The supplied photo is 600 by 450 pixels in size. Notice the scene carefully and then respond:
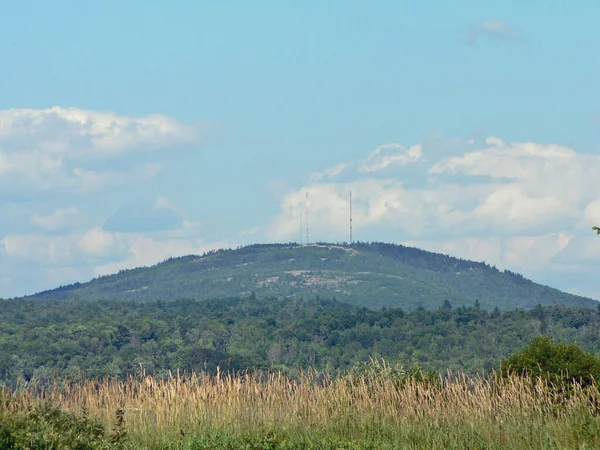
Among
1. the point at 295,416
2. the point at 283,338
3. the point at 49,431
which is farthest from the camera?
the point at 283,338

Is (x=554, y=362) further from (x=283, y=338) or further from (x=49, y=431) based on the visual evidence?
(x=283, y=338)

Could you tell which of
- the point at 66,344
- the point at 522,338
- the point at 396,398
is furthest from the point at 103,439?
the point at 522,338

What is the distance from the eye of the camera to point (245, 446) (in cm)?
1259

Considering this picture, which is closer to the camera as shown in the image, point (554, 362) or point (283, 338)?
point (554, 362)

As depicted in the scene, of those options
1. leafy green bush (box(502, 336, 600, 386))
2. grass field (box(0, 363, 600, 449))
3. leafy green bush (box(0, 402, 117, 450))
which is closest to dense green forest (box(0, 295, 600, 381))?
leafy green bush (box(502, 336, 600, 386))

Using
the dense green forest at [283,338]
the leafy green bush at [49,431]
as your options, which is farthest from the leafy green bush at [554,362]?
the dense green forest at [283,338]

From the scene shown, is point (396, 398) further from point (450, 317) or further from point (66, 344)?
point (450, 317)

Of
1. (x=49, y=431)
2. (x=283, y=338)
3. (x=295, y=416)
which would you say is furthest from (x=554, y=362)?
(x=283, y=338)

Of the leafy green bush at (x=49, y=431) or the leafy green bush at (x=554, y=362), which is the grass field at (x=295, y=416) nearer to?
the leafy green bush at (x=49, y=431)

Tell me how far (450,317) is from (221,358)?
150 ft

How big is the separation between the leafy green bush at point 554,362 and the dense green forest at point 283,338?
59.5m

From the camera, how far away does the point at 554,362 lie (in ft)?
69.4

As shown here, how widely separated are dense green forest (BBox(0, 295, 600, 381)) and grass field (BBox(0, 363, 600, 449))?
64.0 metres

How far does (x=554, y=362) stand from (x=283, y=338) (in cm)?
9707
